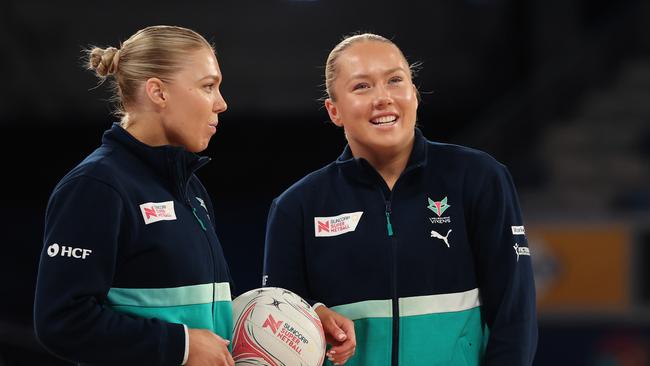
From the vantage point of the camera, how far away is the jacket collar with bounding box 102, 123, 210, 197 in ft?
8.39

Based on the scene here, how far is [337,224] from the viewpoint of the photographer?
287cm

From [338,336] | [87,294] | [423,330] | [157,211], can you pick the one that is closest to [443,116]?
[423,330]

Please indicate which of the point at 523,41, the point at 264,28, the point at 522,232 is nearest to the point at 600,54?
the point at 523,41

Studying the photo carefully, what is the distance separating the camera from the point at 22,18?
31.1 ft

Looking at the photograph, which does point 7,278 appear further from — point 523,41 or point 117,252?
point 117,252

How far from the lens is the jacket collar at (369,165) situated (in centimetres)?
288

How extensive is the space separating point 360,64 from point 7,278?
605 centimetres

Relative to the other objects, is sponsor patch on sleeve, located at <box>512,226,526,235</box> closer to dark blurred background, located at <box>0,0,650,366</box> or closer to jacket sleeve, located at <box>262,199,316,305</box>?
jacket sleeve, located at <box>262,199,316,305</box>

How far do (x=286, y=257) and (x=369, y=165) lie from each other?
333 mm

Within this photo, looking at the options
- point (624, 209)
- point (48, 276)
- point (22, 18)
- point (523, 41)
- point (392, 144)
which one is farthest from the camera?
point (523, 41)

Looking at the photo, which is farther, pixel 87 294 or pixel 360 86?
pixel 360 86

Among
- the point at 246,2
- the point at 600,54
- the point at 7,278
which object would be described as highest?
the point at 246,2

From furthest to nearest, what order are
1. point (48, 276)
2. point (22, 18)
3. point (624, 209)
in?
point (22, 18) < point (624, 209) < point (48, 276)

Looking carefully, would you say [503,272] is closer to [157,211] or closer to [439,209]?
[439,209]
